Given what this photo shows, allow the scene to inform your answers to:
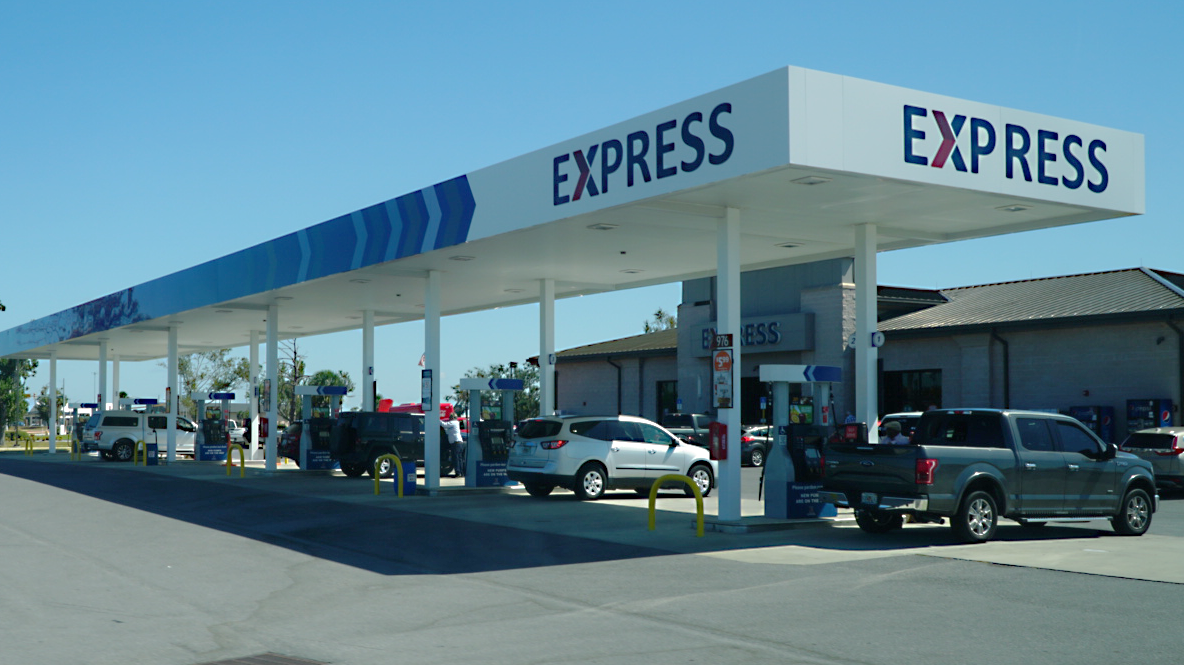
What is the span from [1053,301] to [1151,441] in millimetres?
11103

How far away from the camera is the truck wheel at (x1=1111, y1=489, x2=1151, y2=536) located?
15.1 meters

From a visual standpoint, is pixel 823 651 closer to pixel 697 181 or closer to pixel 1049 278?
pixel 697 181

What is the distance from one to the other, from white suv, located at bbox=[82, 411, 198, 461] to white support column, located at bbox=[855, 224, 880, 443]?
27.1 m

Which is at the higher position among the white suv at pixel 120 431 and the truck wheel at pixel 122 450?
the white suv at pixel 120 431

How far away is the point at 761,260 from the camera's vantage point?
68.7 feet

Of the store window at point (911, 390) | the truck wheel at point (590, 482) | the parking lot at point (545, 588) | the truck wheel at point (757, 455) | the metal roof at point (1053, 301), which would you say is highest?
the metal roof at point (1053, 301)

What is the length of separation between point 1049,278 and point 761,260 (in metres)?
19.4

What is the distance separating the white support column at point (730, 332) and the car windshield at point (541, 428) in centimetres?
509

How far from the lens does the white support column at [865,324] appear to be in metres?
16.7

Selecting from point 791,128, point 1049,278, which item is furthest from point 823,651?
point 1049,278

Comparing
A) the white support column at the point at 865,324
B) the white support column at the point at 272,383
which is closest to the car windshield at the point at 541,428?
the white support column at the point at 865,324

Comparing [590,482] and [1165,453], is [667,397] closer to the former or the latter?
[1165,453]

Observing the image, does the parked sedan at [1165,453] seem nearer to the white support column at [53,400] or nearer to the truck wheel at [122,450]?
the truck wheel at [122,450]

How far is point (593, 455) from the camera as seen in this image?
1992cm
